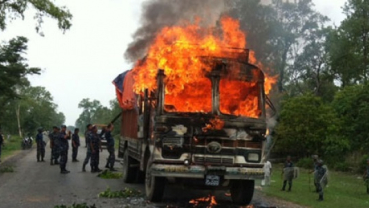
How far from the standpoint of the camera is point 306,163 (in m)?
27.3

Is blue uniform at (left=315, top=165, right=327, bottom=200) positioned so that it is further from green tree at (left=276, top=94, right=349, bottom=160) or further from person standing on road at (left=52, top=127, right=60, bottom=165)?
green tree at (left=276, top=94, right=349, bottom=160)

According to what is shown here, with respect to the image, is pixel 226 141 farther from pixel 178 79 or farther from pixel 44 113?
pixel 44 113

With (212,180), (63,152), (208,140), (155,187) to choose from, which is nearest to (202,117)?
(208,140)

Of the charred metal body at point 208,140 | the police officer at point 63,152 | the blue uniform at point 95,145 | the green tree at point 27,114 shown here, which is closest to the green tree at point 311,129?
the blue uniform at point 95,145

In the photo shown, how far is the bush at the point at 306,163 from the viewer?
2700 cm

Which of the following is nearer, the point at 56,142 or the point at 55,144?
the point at 56,142

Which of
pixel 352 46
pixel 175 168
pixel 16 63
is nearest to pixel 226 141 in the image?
pixel 175 168

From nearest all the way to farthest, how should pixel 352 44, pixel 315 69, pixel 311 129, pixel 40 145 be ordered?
pixel 40 145, pixel 311 129, pixel 352 44, pixel 315 69

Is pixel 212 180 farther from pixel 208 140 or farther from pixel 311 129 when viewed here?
pixel 311 129

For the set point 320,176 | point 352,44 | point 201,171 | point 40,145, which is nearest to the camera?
point 201,171

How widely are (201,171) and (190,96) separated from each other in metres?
1.73

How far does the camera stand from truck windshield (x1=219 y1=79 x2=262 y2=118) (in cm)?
1003

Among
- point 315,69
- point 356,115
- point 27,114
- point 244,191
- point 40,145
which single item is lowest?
point 244,191

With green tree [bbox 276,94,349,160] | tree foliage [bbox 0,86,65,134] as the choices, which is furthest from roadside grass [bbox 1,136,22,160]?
green tree [bbox 276,94,349,160]
